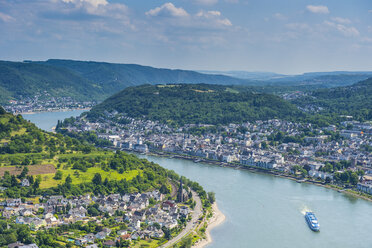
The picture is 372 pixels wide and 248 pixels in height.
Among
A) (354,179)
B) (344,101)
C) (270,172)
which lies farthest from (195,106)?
(354,179)

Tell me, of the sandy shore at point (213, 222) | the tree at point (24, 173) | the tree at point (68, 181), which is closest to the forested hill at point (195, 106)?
the tree at point (68, 181)

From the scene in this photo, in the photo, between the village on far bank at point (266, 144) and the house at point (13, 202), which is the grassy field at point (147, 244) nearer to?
the house at point (13, 202)

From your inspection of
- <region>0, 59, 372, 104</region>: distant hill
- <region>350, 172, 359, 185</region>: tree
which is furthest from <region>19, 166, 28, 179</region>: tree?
<region>0, 59, 372, 104</region>: distant hill

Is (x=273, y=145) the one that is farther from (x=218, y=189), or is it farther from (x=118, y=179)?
(x=118, y=179)

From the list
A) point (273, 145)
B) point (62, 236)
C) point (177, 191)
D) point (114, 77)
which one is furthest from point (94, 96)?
point (62, 236)

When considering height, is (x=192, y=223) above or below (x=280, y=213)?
above

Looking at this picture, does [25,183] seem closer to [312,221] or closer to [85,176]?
[85,176]

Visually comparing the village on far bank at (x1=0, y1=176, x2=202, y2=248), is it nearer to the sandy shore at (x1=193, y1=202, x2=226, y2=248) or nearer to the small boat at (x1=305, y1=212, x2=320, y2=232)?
the sandy shore at (x1=193, y1=202, x2=226, y2=248)
